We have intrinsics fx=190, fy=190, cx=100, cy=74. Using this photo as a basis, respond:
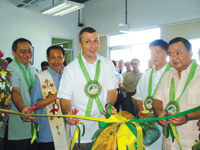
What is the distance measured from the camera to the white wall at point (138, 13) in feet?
20.3

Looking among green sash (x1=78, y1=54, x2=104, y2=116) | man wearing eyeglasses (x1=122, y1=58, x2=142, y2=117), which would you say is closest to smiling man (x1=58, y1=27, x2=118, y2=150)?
green sash (x1=78, y1=54, x2=104, y2=116)

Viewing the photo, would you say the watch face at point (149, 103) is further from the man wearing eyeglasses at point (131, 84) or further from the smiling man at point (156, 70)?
the man wearing eyeglasses at point (131, 84)

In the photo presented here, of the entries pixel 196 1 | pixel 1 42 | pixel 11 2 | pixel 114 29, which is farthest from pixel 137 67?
pixel 11 2

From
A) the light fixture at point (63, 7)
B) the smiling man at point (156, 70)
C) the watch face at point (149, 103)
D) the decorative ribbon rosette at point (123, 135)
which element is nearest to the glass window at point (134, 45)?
the light fixture at point (63, 7)

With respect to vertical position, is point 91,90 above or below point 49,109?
above

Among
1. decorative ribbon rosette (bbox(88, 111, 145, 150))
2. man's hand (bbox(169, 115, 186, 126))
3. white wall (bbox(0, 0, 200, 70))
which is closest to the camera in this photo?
decorative ribbon rosette (bbox(88, 111, 145, 150))

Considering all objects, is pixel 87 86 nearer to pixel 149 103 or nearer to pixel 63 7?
pixel 149 103

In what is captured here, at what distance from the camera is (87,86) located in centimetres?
174

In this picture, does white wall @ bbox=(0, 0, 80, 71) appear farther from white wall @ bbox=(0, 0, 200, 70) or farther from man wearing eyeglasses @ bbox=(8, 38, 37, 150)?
man wearing eyeglasses @ bbox=(8, 38, 37, 150)

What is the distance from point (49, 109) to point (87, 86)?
589 millimetres

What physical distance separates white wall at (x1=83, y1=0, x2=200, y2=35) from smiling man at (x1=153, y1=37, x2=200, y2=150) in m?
5.07

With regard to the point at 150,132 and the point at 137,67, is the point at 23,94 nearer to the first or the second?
the point at 150,132

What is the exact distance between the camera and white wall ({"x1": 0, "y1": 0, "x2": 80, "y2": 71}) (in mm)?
7625


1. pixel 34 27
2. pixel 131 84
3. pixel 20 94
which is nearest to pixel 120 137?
pixel 20 94
